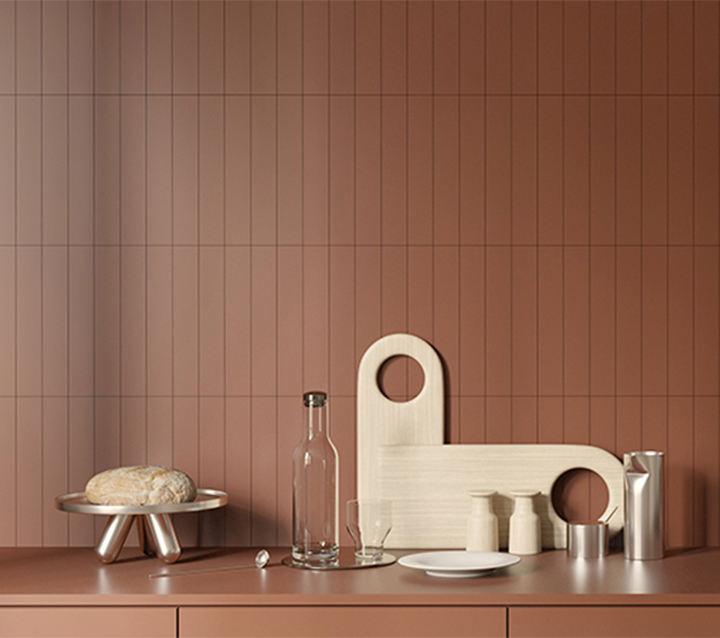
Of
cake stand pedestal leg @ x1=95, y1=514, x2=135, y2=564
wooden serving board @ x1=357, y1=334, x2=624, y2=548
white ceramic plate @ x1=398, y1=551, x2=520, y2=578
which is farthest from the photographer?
wooden serving board @ x1=357, y1=334, x2=624, y2=548

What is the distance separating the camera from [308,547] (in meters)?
1.48

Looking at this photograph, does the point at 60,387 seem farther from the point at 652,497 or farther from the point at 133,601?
the point at 652,497

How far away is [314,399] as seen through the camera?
4.90 ft

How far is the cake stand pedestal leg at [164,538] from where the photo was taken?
1.46 metres

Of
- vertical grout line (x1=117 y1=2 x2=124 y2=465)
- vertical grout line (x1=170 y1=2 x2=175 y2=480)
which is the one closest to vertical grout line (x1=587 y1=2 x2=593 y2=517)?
vertical grout line (x1=170 y1=2 x2=175 y2=480)

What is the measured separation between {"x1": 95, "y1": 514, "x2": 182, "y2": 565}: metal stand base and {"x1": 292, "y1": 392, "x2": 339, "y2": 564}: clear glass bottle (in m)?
0.21

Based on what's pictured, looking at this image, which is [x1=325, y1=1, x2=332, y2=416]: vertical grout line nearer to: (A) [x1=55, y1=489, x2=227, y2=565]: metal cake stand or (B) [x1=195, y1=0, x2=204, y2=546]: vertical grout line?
(B) [x1=195, y1=0, x2=204, y2=546]: vertical grout line

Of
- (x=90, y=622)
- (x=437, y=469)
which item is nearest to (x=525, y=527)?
(x=437, y=469)

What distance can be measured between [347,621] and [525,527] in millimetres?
435

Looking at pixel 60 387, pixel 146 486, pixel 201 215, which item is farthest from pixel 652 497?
pixel 60 387

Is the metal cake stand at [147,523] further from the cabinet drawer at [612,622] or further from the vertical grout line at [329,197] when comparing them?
the cabinet drawer at [612,622]

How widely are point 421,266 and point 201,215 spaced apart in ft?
1.47

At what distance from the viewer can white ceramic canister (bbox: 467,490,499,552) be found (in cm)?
155

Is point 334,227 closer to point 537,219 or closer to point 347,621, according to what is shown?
point 537,219
